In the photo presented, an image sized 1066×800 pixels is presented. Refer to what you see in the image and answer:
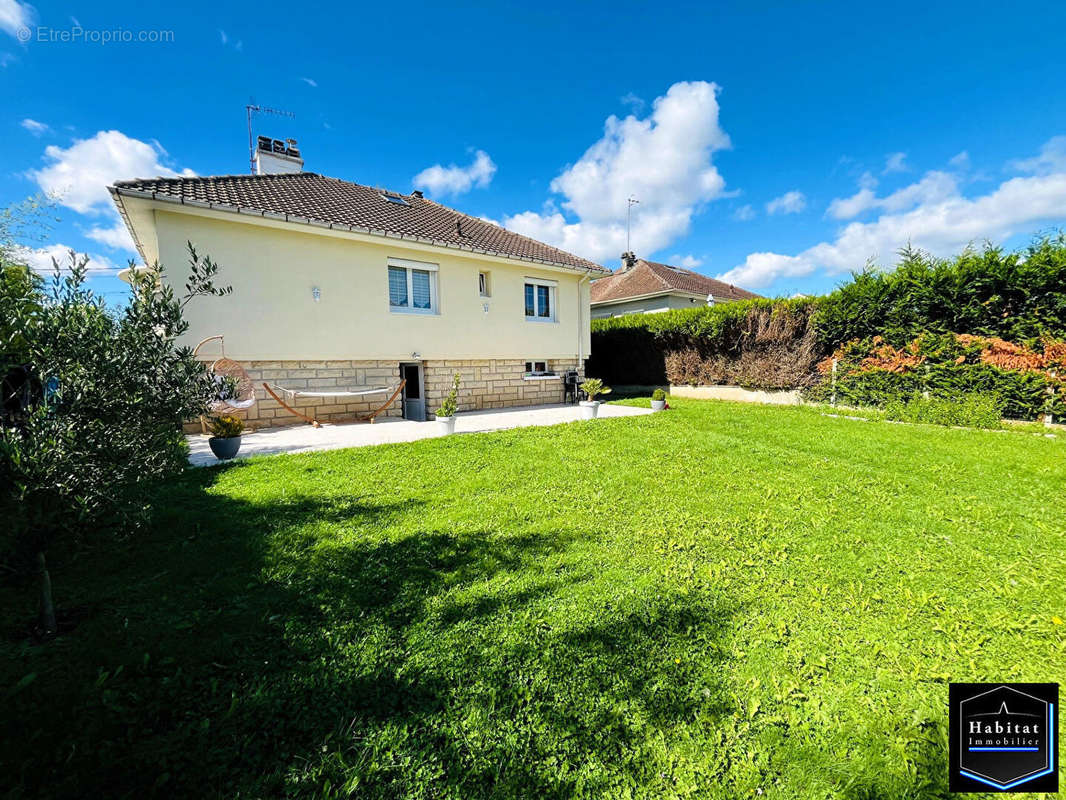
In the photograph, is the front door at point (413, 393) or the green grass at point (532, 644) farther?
the front door at point (413, 393)

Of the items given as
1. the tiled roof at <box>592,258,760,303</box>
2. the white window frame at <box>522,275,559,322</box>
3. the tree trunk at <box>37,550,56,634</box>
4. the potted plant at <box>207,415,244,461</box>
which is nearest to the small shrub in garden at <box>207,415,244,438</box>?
the potted plant at <box>207,415,244,461</box>

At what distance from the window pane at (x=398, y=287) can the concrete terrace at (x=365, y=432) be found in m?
3.19

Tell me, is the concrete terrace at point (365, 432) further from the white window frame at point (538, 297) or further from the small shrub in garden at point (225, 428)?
the white window frame at point (538, 297)

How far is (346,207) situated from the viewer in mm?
10945

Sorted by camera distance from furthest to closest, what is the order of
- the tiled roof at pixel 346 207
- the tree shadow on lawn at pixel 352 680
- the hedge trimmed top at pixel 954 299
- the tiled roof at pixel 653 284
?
1. the tiled roof at pixel 653 284
2. the tiled roof at pixel 346 207
3. the hedge trimmed top at pixel 954 299
4. the tree shadow on lawn at pixel 352 680

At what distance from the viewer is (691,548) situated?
350 cm

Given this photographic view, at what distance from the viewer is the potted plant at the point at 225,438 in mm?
6309

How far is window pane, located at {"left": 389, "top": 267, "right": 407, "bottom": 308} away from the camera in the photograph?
10938mm

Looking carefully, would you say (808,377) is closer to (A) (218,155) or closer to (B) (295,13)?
(B) (295,13)

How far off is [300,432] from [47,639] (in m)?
7.05

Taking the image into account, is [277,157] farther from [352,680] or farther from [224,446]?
[352,680]

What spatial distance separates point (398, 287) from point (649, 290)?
15.5 m

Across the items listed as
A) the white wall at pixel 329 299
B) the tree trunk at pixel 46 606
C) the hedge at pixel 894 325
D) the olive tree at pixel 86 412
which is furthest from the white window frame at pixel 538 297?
the tree trunk at pixel 46 606

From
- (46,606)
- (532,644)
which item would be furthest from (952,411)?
(46,606)
